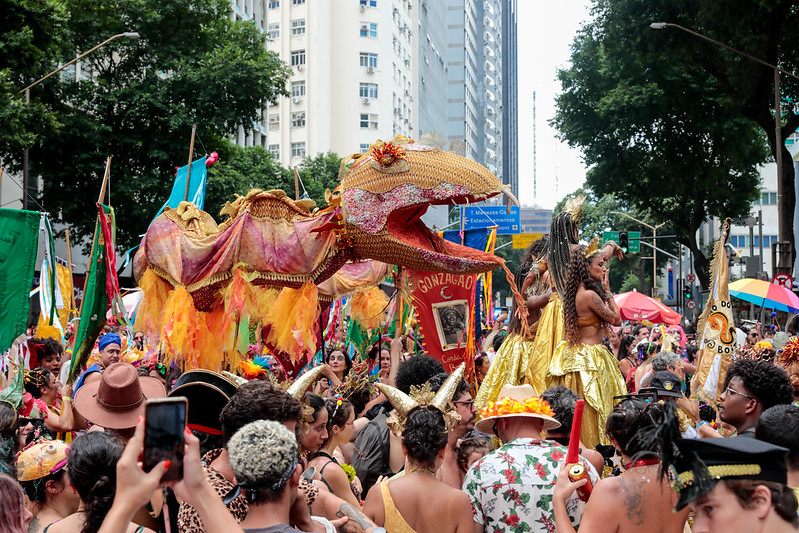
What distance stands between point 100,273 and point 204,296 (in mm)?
1016

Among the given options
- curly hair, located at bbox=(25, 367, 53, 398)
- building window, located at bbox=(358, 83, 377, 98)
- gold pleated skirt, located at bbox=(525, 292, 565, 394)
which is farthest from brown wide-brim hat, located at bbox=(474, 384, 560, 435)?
building window, located at bbox=(358, 83, 377, 98)

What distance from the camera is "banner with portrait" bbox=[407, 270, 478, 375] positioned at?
812 centimetres

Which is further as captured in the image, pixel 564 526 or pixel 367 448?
pixel 367 448

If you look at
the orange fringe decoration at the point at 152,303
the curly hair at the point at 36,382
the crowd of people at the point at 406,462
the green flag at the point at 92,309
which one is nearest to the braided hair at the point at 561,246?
the crowd of people at the point at 406,462

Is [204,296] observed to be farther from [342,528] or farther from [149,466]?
[149,466]

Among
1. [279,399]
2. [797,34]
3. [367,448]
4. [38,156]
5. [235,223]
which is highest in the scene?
[797,34]

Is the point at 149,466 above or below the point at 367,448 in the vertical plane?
above

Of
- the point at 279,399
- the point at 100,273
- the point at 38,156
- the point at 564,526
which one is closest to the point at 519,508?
the point at 564,526

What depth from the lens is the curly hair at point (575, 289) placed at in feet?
24.0

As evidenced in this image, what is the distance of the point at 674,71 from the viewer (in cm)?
2970

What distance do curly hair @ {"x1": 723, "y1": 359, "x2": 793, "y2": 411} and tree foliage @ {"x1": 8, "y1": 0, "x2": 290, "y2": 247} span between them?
23.5 m

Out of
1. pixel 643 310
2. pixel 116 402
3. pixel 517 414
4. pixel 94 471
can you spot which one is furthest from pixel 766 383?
pixel 643 310

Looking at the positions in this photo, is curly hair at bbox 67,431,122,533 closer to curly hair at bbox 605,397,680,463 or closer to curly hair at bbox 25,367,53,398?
curly hair at bbox 605,397,680,463

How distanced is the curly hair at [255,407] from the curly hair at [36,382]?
5.06 meters
